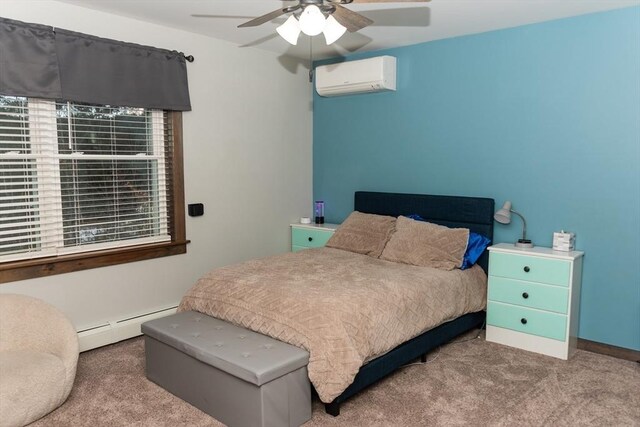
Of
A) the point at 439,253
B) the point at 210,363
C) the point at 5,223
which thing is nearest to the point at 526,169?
the point at 439,253

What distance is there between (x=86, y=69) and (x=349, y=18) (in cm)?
193

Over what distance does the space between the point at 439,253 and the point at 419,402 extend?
1.27 meters

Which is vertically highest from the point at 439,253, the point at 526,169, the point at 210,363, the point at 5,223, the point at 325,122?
the point at 325,122

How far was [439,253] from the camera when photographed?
3768 millimetres

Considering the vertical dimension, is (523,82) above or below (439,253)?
above

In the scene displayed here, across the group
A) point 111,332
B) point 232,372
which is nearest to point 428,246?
point 232,372

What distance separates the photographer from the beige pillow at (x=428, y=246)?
375 centimetres

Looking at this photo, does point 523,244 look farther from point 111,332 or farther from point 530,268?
point 111,332

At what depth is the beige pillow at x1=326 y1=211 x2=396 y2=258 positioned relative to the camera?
4169mm

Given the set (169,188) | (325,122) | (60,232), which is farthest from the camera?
(325,122)

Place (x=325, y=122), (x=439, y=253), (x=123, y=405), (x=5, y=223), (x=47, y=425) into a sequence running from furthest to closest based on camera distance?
(x=325, y=122)
(x=439, y=253)
(x=5, y=223)
(x=123, y=405)
(x=47, y=425)

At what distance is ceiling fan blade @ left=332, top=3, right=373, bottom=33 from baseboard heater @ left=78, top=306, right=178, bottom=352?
8.74ft

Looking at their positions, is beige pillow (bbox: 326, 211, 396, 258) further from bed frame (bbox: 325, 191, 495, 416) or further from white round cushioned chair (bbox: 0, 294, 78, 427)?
white round cushioned chair (bbox: 0, 294, 78, 427)

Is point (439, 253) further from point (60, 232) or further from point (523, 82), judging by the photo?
point (60, 232)
